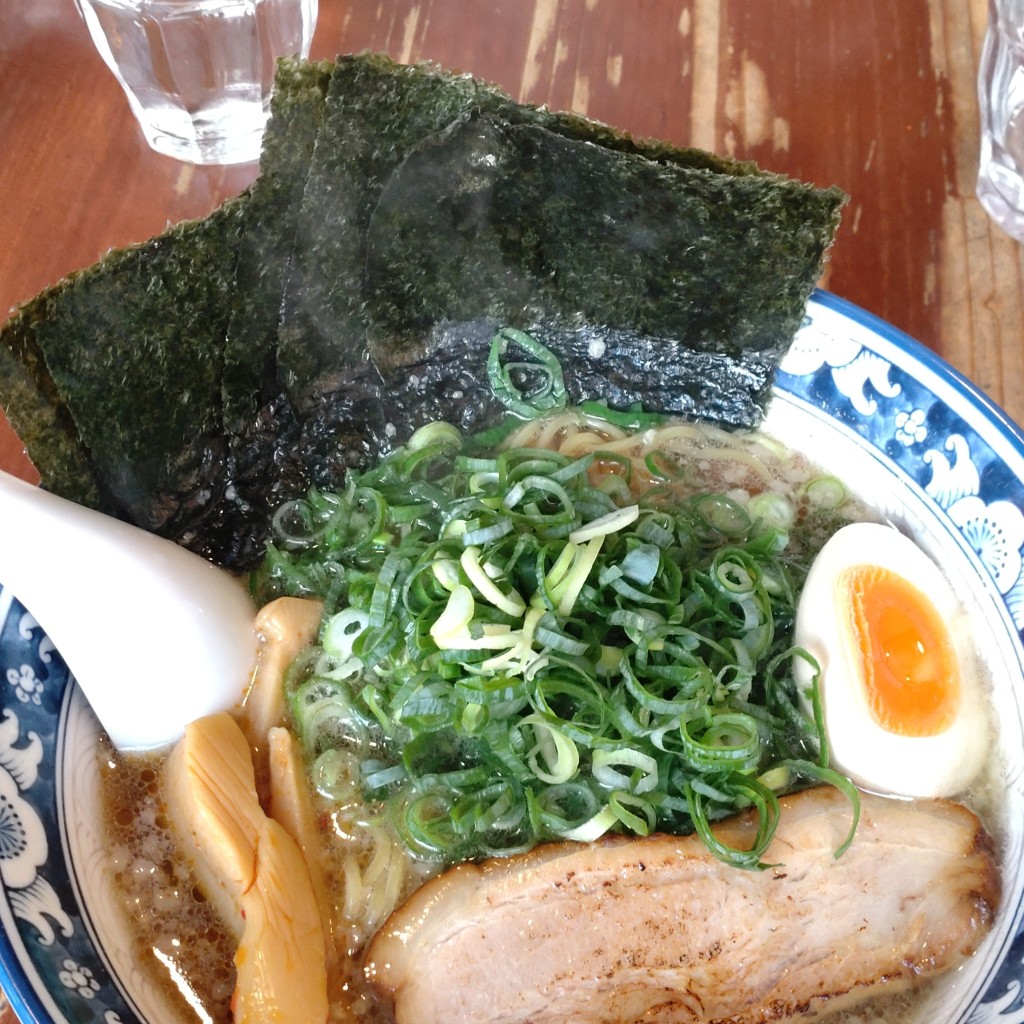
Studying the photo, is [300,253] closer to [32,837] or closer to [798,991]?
[32,837]

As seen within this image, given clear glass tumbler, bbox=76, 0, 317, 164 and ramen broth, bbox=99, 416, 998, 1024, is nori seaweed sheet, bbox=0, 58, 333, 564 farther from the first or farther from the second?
clear glass tumbler, bbox=76, 0, 317, 164

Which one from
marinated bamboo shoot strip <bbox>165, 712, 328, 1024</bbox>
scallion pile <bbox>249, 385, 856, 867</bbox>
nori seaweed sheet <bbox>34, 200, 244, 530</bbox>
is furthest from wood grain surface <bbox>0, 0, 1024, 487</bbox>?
marinated bamboo shoot strip <bbox>165, 712, 328, 1024</bbox>

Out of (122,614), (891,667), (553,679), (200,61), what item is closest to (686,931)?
(553,679)

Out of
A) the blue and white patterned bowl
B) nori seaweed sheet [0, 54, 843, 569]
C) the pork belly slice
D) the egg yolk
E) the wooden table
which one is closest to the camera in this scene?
the blue and white patterned bowl

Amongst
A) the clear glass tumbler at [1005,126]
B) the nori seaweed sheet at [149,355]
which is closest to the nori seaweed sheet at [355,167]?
the nori seaweed sheet at [149,355]

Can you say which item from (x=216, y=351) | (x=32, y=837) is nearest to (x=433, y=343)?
(x=216, y=351)
